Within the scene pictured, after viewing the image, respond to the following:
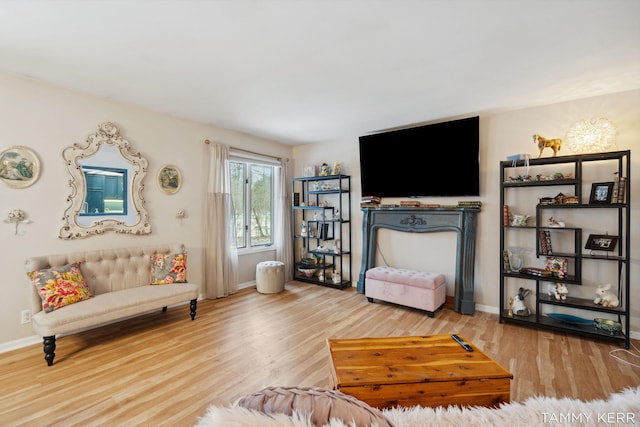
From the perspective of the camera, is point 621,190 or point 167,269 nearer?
point 621,190

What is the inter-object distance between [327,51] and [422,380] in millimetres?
2287

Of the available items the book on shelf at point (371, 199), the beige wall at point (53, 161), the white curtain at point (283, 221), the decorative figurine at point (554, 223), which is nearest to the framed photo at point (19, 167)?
A: the beige wall at point (53, 161)

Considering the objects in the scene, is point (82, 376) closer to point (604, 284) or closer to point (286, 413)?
point (286, 413)

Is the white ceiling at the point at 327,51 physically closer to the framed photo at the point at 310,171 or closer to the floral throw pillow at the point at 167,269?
the framed photo at the point at 310,171

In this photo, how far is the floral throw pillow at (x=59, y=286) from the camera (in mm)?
2512

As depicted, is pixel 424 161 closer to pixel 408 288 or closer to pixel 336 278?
pixel 408 288

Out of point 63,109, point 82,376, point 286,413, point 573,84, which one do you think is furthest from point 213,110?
point 573,84

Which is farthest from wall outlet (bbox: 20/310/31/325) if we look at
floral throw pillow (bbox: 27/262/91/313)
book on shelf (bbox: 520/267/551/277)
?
book on shelf (bbox: 520/267/551/277)

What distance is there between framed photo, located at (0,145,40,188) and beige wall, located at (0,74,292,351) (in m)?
0.05

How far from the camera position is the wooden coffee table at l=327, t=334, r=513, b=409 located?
1511 millimetres

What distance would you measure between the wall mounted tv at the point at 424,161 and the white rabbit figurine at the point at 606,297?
1491 millimetres

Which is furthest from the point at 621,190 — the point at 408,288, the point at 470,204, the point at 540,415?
the point at 540,415

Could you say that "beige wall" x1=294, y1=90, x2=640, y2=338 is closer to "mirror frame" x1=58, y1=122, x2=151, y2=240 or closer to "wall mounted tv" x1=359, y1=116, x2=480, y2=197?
"wall mounted tv" x1=359, y1=116, x2=480, y2=197

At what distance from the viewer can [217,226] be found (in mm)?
4141
